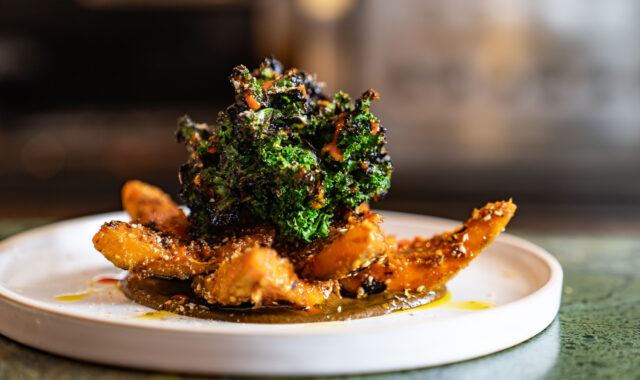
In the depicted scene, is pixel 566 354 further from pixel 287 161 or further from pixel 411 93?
pixel 411 93

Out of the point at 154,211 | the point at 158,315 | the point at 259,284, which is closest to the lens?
the point at 259,284

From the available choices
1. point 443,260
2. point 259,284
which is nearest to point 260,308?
point 259,284

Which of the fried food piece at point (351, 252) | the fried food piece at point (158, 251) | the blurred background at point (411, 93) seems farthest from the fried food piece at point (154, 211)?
the blurred background at point (411, 93)

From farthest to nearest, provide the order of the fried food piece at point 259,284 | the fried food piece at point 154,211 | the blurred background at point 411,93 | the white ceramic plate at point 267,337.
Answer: the blurred background at point 411,93 < the fried food piece at point 154,211 < the fried food piece at point 259,284 < the white ceramic plate at point 267,337

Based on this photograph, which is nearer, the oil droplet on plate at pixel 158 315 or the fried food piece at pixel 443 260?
the oil droplet on plate at pixel 158 315

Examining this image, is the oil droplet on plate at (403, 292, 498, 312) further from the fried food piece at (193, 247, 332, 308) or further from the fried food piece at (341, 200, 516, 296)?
the fried food piece at (193, 247, 332, 308)

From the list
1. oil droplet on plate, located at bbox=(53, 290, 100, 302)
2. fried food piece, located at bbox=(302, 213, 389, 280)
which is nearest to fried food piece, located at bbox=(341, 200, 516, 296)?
fried food piece, located at bbox=(302, 213, 389, 280)

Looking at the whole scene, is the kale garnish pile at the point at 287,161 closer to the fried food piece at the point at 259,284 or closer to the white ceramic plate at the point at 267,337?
the fried food piece at the point at 259,284
